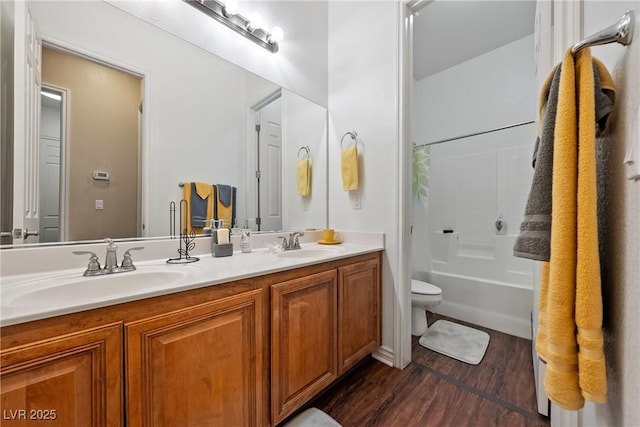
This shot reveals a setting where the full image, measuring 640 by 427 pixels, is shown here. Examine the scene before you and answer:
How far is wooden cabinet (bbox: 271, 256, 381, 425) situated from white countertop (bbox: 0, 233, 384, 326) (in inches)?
5.8

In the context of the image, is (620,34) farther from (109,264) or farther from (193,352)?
(109,264)

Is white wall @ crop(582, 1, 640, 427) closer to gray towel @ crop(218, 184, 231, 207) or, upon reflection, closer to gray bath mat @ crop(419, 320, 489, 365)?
gray bath mat @ crop(419, 320, 489, 365)

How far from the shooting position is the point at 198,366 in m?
0.86

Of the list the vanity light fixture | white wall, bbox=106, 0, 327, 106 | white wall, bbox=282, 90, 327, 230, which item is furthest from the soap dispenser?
the vanity light fixture

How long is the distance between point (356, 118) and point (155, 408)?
1.93 m

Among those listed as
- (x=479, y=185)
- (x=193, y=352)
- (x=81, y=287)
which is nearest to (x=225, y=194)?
(x=81, y=287)

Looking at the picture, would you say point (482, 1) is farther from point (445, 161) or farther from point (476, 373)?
point (476, 373)

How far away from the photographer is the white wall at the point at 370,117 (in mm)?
1710

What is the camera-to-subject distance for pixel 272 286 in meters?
1.08

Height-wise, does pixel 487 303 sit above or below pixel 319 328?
below

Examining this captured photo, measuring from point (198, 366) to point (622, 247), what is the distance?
117 cm

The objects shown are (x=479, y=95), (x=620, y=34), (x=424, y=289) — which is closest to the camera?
(x=620, y=34)

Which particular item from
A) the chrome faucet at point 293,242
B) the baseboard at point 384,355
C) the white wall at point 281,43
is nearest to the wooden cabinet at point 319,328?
the baseboard at point 384,355

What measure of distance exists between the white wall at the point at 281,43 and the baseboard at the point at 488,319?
7.54ft
